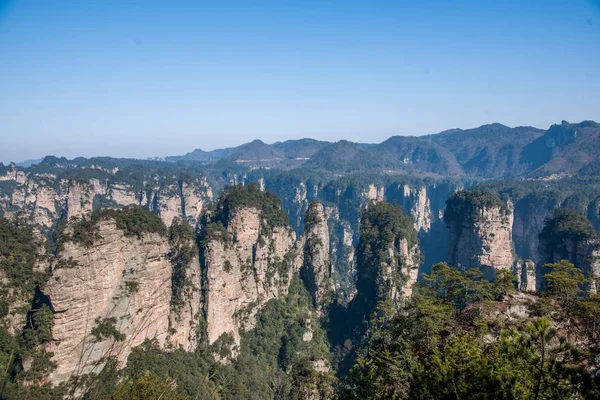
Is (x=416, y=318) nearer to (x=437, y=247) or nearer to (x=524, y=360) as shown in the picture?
(x=524, y=360)

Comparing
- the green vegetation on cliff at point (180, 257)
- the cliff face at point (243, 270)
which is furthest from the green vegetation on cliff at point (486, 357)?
the cliff face at point (243, 270)

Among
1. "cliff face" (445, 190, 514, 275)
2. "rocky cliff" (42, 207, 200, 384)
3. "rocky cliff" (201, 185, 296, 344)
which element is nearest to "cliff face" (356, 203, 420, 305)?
"rocky cliff" (201, 185, 296, 344)

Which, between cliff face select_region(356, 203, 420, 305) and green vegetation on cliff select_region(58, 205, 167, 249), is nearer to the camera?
green vegetation on cliff select_region(58, 205, 167, 249)

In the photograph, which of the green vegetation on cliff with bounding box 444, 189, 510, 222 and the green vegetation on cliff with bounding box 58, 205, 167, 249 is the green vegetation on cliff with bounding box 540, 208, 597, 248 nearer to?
the green vegetation on cliff with bounding box 444, 189, 510, 222

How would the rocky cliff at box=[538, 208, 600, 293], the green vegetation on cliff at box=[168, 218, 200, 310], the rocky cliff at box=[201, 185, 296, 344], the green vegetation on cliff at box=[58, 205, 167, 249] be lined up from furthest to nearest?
the rocky cliff at box=[538, 208, 600, 293], the rocky cliff at box=[201, 185, 296, 344], the green vegetation on cliff at box=[168, 218, 200, 310], the green vegetation on cliff at box=[58, 205, 167, 249]

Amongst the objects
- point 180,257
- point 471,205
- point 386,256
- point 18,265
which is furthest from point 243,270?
point 471,205

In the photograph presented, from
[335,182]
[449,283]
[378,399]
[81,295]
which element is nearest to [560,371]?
[378,399]
